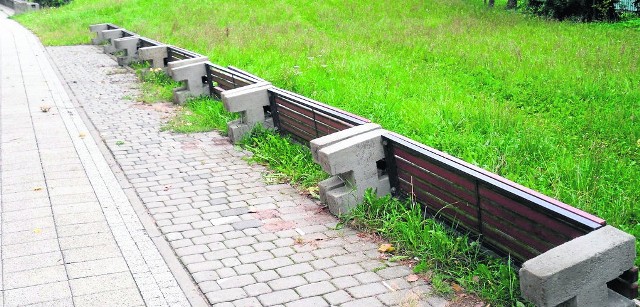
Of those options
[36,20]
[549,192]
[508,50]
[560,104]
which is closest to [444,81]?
[560,104]

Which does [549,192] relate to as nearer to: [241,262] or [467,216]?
[467,216]

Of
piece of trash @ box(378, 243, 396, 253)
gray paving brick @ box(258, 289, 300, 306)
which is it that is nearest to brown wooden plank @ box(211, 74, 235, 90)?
piece of trash @ box(378, 243, 396, 253)

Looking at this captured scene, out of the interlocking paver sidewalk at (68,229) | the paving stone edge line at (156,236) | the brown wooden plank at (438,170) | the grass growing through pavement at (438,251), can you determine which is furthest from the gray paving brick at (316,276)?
the brown wooden plank at (438,170)

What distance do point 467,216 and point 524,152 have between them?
2.29 meters

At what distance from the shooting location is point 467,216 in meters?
5.34

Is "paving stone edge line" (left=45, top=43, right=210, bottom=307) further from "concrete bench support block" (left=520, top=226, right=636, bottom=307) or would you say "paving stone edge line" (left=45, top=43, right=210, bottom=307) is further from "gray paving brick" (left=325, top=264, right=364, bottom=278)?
"concrete bench support block" (left=520, top=226, right=636, bottom=307)

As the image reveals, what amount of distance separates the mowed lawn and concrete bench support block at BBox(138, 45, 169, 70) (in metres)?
1.17

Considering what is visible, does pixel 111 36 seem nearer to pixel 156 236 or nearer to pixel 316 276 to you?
pixel 156 236

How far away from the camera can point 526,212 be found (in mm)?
4605

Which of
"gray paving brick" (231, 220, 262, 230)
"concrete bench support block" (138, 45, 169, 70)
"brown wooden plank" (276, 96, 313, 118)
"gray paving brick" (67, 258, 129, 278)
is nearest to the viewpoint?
"gray paving brick" (67, 258, 129, 278)

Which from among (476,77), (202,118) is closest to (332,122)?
(202,118)

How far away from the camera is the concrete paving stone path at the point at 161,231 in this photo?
16.7ft

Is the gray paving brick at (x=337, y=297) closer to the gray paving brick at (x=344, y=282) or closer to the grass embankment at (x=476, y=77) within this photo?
the gray paving brick at (x=344, y=282)

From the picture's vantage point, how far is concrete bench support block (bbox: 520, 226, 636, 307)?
3939mm
